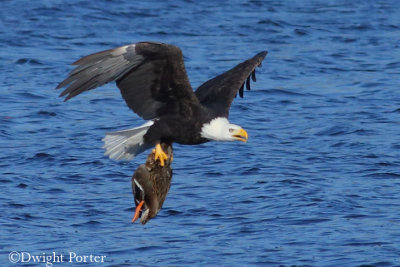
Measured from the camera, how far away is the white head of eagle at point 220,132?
A: 763cm

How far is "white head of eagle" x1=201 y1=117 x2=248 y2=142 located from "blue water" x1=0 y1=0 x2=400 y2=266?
35.0 inches

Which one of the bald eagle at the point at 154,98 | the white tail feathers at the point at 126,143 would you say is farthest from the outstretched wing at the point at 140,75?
the white tail feathers at the point at 126,143

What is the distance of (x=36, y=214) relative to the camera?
8477mm

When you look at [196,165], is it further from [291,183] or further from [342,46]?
[342,46]

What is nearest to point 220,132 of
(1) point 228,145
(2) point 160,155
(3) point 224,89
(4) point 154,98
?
(4) point 154,98

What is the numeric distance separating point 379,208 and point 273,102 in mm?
4329

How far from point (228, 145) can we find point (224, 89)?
8.44 ft

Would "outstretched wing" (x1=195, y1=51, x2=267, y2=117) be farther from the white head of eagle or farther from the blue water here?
the blue water

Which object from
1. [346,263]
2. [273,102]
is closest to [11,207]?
[346,263]

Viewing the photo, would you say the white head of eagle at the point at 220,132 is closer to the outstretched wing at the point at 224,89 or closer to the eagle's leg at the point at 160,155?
the outstretched wing at the point at 224,89

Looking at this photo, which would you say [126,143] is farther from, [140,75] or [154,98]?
[140,75]

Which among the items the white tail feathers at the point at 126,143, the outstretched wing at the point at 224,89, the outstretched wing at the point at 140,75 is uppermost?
the outstretched wing at the point at 140,75

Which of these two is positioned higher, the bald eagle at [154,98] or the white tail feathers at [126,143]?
the bald eagle at [154,98]

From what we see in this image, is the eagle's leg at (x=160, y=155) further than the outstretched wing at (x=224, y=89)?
No
